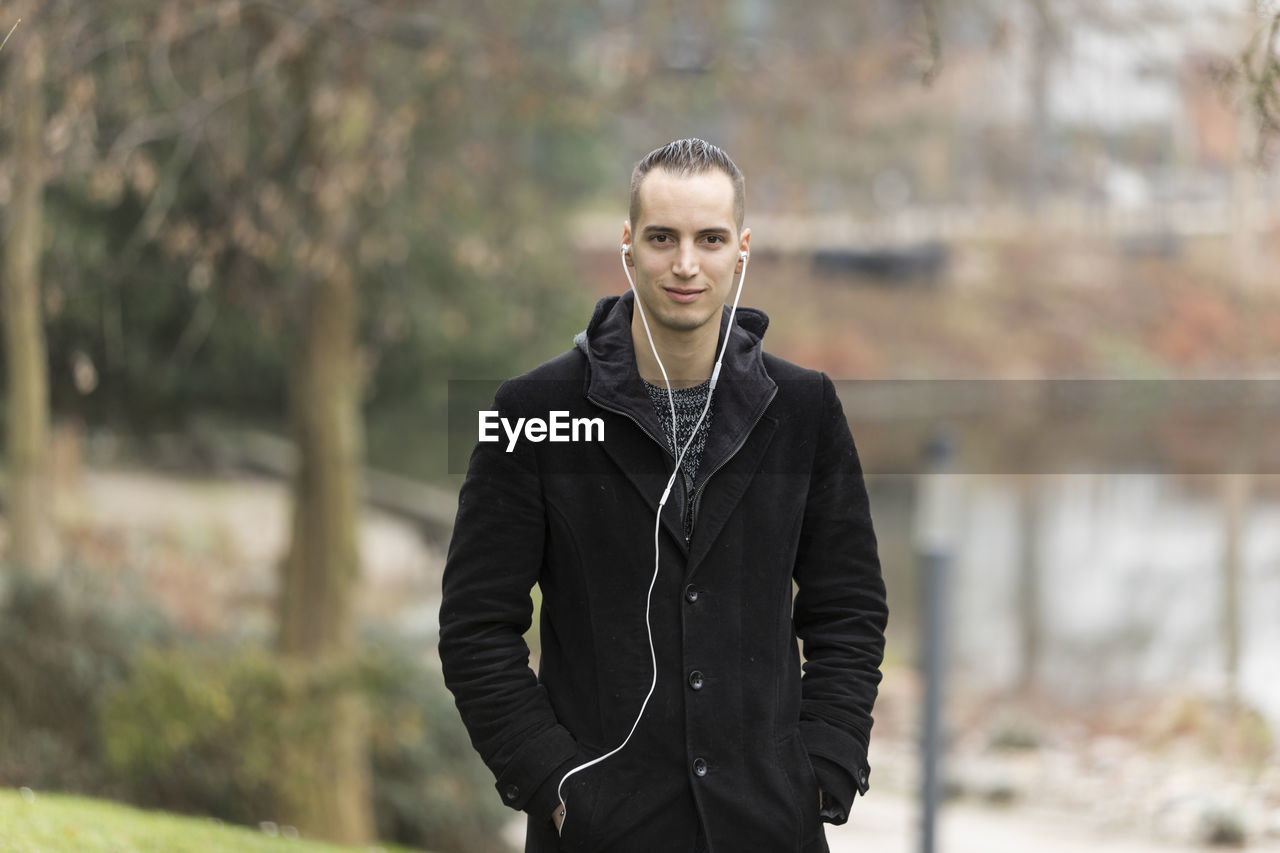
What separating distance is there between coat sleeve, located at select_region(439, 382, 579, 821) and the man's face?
279 mm

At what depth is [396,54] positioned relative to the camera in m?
8.98

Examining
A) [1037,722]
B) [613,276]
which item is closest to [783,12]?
[1037,722]

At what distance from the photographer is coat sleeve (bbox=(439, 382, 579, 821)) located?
87.4 inches

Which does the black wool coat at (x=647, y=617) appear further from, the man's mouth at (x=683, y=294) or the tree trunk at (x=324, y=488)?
the tree trunk at (x=324, y=488)

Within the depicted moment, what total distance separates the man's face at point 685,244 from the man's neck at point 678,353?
0.15 feet

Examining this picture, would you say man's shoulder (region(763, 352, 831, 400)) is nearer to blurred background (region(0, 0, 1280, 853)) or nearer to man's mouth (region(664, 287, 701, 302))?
man's mouth (region(664, 287, 701, 302))

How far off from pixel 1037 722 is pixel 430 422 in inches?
235

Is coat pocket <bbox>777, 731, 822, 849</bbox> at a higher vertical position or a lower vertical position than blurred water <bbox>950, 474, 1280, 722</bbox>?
higher

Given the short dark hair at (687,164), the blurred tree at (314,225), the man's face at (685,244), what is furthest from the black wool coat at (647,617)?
the blurred tree at (314,225)

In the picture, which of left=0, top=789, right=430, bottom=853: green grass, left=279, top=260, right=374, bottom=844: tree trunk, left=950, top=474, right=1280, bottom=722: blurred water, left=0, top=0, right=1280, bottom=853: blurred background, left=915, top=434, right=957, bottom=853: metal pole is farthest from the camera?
left=950, top=474, right=1280, bottom=722: blurred water

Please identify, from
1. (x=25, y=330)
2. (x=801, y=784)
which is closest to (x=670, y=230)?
(x=801, y=784)

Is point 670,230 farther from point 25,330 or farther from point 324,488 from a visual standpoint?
point 324,488

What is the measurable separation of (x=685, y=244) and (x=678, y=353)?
19cm

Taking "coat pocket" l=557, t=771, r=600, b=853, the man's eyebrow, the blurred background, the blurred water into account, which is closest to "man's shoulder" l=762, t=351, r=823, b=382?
the man's eyebrow
